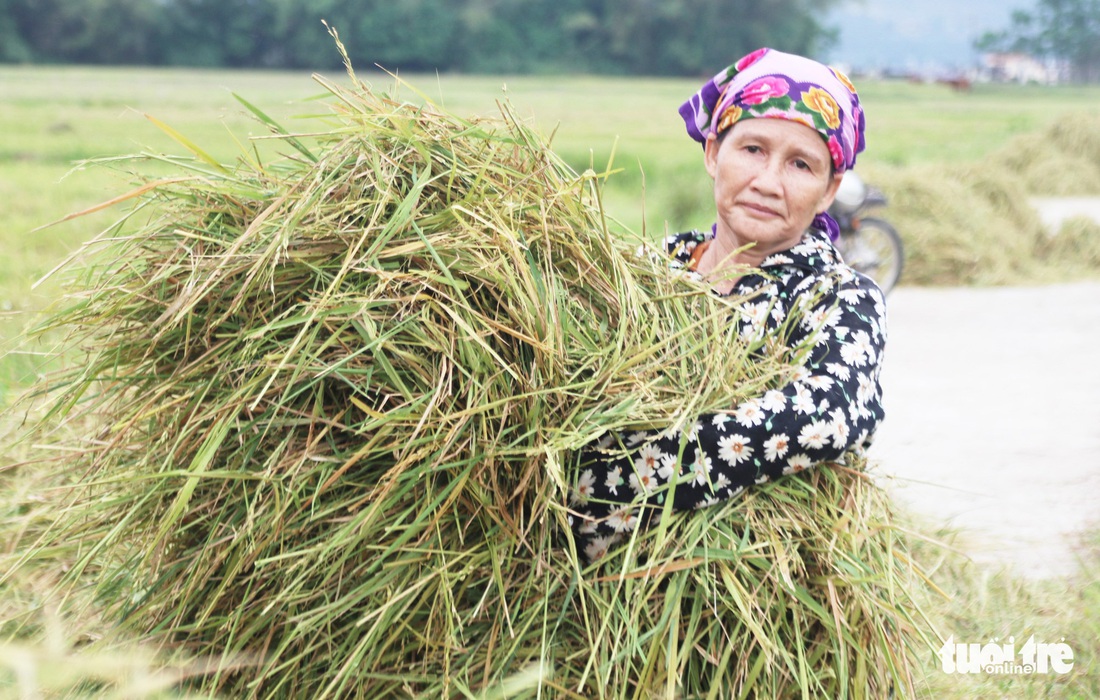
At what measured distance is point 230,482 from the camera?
52.7 inches

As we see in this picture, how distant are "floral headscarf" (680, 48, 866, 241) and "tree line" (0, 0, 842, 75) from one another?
21222 millimetres

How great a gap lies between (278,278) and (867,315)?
987 mm

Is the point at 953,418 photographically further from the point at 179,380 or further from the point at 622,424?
the point at 179,380

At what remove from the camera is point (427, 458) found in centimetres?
123

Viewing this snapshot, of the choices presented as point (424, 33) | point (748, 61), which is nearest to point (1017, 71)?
point (424, 33)

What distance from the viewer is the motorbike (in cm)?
510

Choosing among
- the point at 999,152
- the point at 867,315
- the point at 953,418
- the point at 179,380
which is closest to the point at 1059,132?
the point at 999,152

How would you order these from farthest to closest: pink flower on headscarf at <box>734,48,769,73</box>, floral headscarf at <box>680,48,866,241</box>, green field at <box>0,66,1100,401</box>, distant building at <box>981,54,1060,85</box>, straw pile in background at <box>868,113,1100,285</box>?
distant building at <box>981,54,1060,85</box>
straw pile in background at <box>868,113,1100,285</box>
green field at <box>0,66,1100,401</box>
pink flower on headscarf at <box>734,48,769,73</box>
floral headscarf at <box>680,48,866,241</box>

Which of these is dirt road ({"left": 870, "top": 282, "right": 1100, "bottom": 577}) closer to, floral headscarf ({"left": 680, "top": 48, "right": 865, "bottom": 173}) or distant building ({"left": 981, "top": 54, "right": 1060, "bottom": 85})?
floral headscarf ({"left": 680, "top": 48, "right": 865, "bottom": 173})

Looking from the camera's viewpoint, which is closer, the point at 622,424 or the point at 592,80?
the point at 622,424

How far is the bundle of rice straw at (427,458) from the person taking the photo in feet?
4.10

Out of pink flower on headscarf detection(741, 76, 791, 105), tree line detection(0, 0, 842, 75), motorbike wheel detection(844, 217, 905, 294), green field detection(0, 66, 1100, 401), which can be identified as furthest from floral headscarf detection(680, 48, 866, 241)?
tree line detection(0, 0, 842, 75)

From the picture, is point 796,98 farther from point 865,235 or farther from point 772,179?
point 865,235

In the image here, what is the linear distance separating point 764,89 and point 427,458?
969 mm
